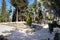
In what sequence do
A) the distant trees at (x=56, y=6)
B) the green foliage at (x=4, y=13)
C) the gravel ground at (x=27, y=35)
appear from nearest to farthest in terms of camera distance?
the distant trees at (x=56, y=6)
the gravel ground at (x=27, y=35)
the green foliage at (x=4, y=13)

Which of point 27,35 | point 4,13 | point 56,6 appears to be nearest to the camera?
point 56,6

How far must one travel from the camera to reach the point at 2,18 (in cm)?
2631

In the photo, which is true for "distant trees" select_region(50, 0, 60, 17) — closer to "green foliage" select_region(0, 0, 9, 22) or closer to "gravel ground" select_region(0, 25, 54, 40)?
"gravel ground" select_region(0, 25, 54, 40)

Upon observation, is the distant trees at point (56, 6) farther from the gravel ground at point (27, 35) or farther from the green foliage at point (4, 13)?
the green foliage at point (4, 13)

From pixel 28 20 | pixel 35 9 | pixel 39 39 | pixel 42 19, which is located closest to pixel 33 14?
pixel 35 9

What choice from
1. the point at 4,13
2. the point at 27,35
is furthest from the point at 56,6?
the point at 4,13

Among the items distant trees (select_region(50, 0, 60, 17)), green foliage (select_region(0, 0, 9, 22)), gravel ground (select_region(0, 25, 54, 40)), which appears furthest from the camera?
green foliage (select_region(0, 0, 9, 22))

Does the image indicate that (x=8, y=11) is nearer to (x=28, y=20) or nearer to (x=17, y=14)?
(x=17, y=14)

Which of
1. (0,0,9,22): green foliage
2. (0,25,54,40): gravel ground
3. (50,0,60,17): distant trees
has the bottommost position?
(0,25,54,40): gravel ground

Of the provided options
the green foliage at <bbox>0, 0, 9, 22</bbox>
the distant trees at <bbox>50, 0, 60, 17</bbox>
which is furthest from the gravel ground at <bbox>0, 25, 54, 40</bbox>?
A: the green foliage at <bbox>0, 0, 9, 22</bbox>

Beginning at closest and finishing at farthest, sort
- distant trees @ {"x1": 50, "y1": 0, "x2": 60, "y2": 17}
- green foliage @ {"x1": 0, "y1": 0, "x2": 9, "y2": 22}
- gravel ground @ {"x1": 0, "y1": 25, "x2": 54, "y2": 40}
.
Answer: distant trees @ {"x1": 50, "y1": 0, "x2": 60, "y2": 17}, gravel ground @ {"x1": 0, "y1": 25, "x2": 54, "y2": 40}, green foliage @ {"x1": 0, "y1": 0, "x2": 9, "y2": 22}

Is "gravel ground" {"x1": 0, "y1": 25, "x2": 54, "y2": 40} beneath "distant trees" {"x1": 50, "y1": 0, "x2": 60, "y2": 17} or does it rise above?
beneath

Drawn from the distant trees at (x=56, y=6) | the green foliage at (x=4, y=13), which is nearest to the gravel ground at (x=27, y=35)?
the distant trees at (x=56, y=6)

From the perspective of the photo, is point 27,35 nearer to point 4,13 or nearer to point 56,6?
point 56,6
